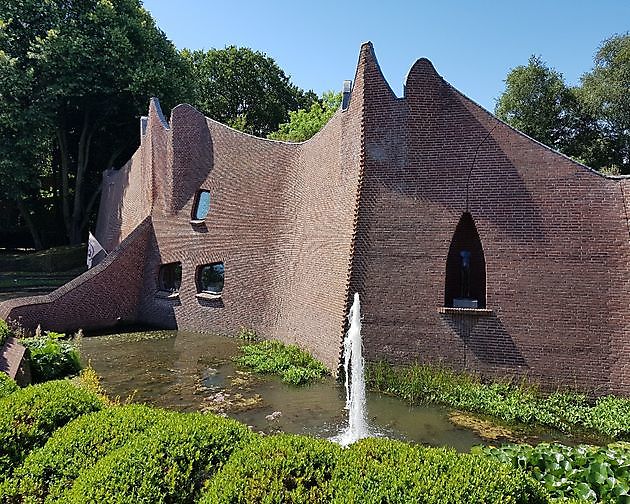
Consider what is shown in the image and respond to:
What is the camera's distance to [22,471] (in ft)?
12.8

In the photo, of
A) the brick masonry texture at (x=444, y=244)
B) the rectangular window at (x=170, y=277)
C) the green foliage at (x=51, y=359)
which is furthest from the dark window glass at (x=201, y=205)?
the green foliage at (x=51, y=359)

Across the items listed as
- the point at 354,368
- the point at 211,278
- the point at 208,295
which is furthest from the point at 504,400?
the point at 211,278

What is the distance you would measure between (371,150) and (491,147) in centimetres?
243

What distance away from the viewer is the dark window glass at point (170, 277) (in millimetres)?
17203

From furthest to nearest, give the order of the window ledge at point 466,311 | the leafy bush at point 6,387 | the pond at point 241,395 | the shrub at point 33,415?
the window ledge at point 466,311
the pond at point 241,395
the leafy bush at point 6,387
the shrub at point 33,415

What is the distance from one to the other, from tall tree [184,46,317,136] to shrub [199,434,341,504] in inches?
1258

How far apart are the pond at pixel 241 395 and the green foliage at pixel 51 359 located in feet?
3.45

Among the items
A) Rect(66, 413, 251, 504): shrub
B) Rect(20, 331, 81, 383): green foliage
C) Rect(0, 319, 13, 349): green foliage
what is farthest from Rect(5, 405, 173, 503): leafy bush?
Rect(0, 319, 13, 349): green foliage

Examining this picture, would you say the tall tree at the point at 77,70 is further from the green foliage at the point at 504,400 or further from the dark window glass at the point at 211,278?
the green foliage at the point at 504,400

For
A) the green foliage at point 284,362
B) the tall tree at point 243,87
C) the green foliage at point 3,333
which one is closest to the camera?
the green foliage at point 3,333

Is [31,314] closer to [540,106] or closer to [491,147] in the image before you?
[491,147]

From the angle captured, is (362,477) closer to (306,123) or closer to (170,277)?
(170,277)

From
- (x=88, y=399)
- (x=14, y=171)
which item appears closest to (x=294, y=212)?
(x=88, y=399)

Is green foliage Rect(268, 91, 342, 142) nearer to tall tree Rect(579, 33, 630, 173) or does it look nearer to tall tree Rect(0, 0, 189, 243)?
tall tree Rect(0, 0, 189, 243)
